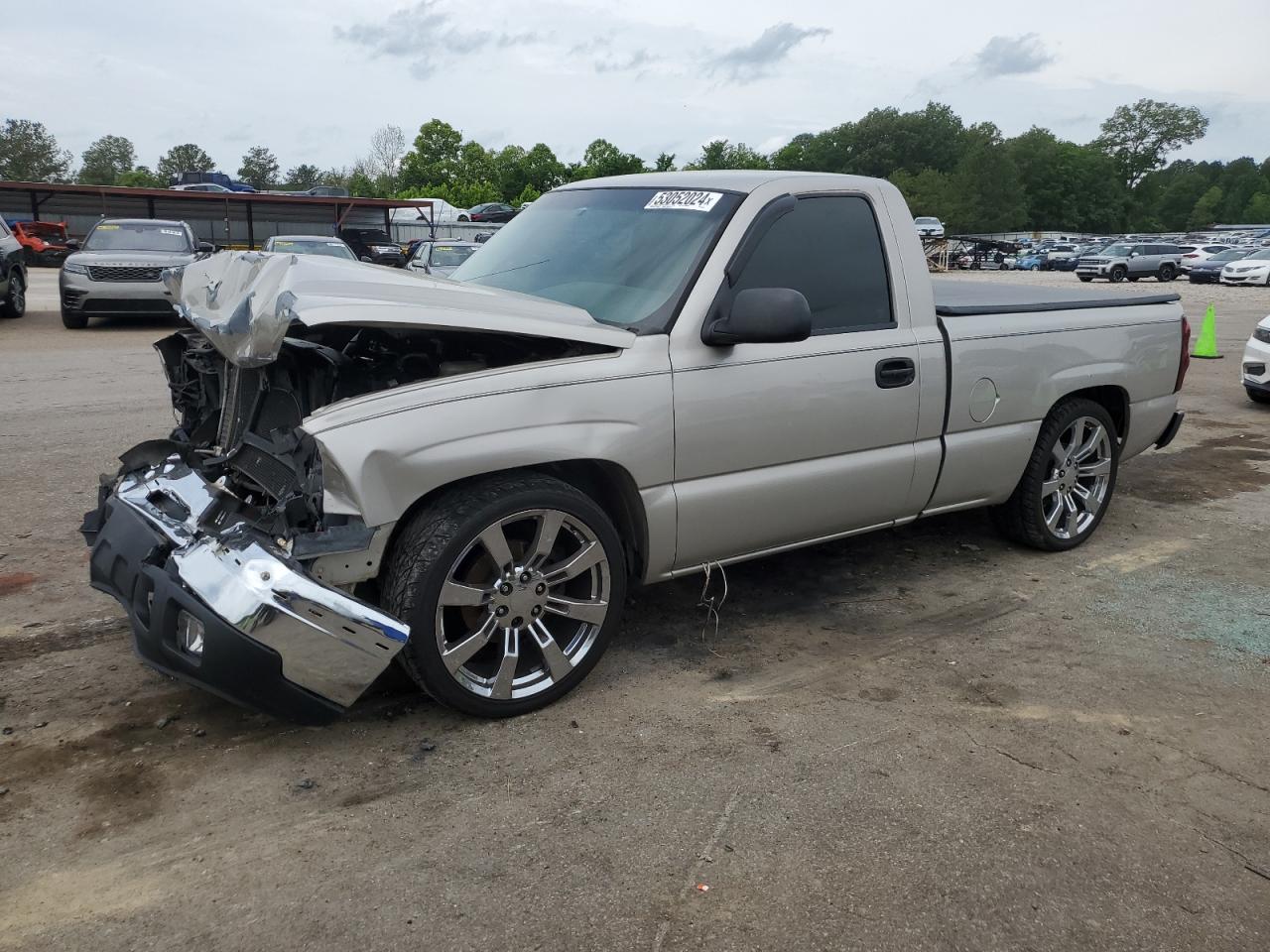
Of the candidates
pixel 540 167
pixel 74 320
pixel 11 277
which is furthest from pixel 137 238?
pixel 540 167

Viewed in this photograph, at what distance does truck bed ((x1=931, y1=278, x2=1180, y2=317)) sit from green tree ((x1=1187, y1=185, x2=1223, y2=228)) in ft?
396

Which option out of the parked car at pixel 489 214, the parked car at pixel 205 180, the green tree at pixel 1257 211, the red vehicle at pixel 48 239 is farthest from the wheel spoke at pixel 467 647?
the green tree at pixel 1257 211

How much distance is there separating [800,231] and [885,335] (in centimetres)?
57

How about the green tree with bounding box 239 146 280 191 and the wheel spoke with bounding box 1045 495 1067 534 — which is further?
the green tree with bounding box 239 146 280 191

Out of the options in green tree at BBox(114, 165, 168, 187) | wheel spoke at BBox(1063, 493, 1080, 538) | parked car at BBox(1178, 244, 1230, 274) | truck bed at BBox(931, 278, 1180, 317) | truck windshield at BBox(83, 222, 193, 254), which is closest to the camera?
truck bed at BBox(931, 278, 1180, 317)

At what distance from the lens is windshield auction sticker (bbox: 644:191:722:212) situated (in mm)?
3914

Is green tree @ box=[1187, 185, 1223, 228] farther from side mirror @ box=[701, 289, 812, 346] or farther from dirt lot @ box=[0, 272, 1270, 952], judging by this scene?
side mirror @ box=[701, 289, 812, 346]

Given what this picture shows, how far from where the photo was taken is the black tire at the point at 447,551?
3084 millimetres

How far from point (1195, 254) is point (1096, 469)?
41.3 m

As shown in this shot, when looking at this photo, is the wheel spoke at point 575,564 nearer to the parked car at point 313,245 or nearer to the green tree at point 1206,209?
the parked car at point 313,245

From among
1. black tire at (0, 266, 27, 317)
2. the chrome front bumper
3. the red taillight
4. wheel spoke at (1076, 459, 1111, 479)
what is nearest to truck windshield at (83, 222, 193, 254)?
black tire at (0, 266, 27, 317)

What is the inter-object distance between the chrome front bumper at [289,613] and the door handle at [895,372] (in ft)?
7.27

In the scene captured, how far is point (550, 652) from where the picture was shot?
3.41m

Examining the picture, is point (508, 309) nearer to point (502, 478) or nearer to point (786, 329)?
point (502, 478)
